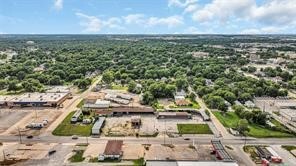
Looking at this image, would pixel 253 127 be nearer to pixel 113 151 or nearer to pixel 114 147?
pixel 114 147

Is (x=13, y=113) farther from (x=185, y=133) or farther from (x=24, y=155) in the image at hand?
(x=185, y=133)

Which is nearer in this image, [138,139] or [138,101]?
[138,139]

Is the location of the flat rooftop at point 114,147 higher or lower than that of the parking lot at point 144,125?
higher

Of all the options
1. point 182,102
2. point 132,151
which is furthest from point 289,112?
point 132,151

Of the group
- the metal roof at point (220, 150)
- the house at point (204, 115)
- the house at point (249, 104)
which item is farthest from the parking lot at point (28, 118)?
the house at point (249, 104)

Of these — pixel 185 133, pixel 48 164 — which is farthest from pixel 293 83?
pixel 48 164

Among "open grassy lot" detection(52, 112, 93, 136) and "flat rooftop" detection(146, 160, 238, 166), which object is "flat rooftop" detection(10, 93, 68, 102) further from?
"flat rooftop" detection(146, 160, 238, 166)

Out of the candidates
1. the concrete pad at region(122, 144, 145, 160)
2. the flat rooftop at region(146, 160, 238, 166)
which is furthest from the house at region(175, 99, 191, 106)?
the flat rooftop at region(146, 160, 238, 166)

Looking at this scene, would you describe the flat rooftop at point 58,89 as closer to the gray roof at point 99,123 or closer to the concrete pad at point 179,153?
the gray roof at point 99,123
